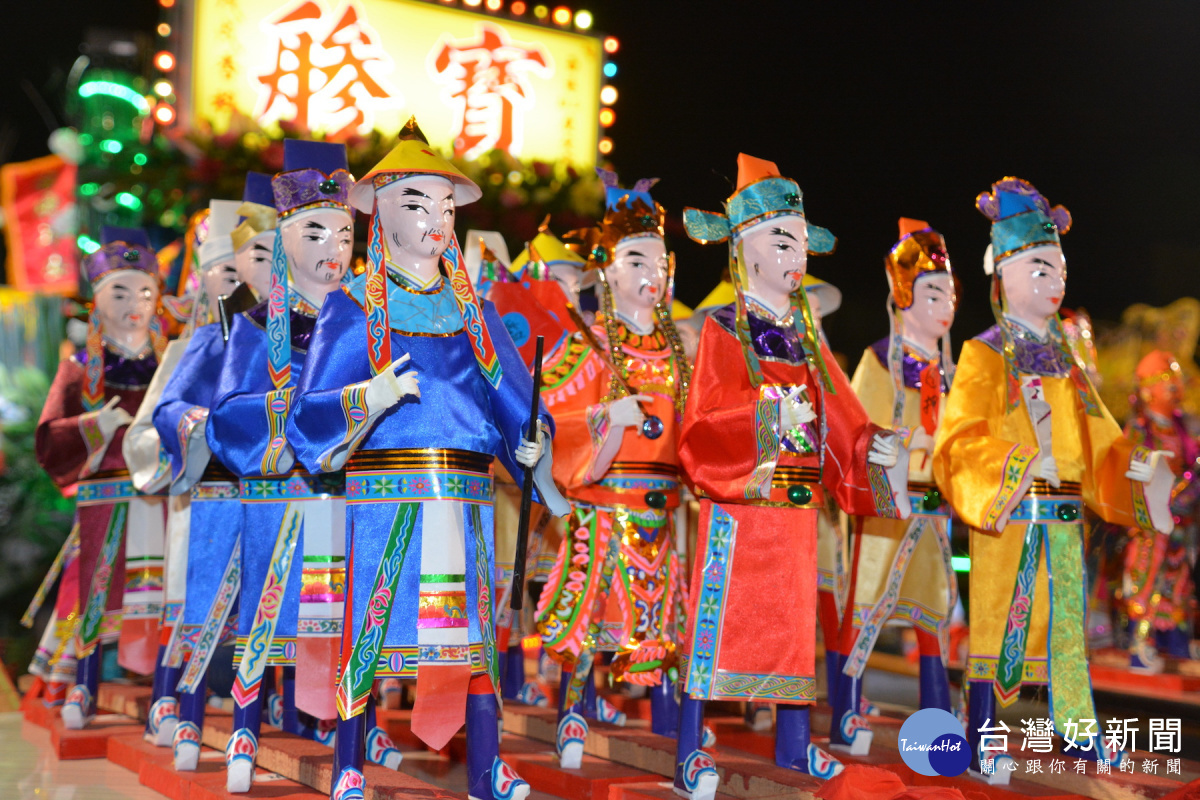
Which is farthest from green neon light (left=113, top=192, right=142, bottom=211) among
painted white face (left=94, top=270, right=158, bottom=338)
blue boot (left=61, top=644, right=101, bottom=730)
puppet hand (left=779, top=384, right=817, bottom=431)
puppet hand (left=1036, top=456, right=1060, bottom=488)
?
puppet hand (left=1036, top=456, right=1060, bottom=488)

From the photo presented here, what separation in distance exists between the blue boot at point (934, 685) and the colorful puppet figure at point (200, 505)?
2.43 meters

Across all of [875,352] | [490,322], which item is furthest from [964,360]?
[490,322]

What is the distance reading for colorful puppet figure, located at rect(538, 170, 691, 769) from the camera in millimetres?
3924

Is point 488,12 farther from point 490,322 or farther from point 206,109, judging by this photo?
point 490,322

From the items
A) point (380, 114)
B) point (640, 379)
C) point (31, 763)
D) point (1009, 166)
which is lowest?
point (31, 763)

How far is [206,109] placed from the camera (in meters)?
7.08

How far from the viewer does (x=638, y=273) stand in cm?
424

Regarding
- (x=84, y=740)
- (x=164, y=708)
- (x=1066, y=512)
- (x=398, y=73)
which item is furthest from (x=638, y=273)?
(x=398, y=73)

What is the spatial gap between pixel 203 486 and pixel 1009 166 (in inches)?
197

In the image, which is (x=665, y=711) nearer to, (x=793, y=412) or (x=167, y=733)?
(x=793, y=412)

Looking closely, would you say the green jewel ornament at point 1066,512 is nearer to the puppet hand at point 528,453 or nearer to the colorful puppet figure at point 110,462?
the puppet hand at point 528,453

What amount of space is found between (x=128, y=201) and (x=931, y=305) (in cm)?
473

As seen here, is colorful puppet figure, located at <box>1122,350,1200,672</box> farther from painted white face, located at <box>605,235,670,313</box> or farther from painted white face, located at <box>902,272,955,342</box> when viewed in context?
painted white face, located at <box>605,235,670,313</box>

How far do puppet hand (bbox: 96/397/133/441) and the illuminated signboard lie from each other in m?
2.63
